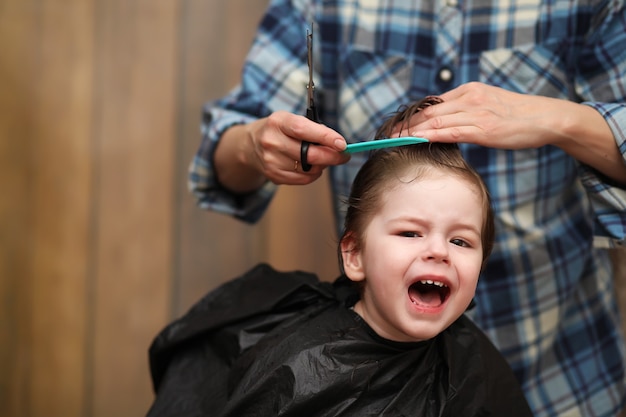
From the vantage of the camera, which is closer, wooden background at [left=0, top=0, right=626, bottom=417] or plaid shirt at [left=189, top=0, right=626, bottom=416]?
plaid shirt at [left=189, top=0, right=626, bottom=416]

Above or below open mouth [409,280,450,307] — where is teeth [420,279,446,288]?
above

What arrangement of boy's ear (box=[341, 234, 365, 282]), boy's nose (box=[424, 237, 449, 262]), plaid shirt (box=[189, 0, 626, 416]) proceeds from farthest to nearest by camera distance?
plaid shirt (box=[189, 0, 626, 416])
boy's ear (box=[341, 234, 365, 282])
boy's nose (box=[424, 237, 449, 262])

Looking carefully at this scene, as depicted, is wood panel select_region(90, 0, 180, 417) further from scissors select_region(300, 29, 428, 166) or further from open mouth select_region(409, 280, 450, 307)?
open mouth select_region(409, 280, 450, 307)

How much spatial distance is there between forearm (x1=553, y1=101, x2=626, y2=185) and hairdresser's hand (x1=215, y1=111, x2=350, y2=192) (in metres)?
0.30

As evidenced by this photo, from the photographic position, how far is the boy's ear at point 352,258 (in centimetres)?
98

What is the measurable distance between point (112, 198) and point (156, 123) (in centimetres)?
22

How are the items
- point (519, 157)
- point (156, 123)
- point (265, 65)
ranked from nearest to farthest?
Answer: 1. point (519, 157)
2. point (265, 65)
3. point (156, 123)

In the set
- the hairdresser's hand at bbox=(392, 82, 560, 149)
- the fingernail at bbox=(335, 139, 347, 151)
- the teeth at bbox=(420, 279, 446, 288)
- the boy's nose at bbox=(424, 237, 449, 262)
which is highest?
the hairdresser's hand at bbox=(392, 82, 560, 149)

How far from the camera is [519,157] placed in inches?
48.1

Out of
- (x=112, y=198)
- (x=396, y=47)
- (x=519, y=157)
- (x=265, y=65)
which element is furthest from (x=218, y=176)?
(x=112, y=198)

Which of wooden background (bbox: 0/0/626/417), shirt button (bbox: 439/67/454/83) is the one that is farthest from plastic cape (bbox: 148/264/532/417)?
wooden background (bbox: 0/0/626/417)

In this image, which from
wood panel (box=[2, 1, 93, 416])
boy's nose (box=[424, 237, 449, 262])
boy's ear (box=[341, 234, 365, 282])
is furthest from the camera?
wood panel (box=[2, 1, 93, 416])

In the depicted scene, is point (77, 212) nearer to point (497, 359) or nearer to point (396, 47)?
point (396, 47)

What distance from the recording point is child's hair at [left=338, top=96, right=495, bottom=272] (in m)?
0.94
